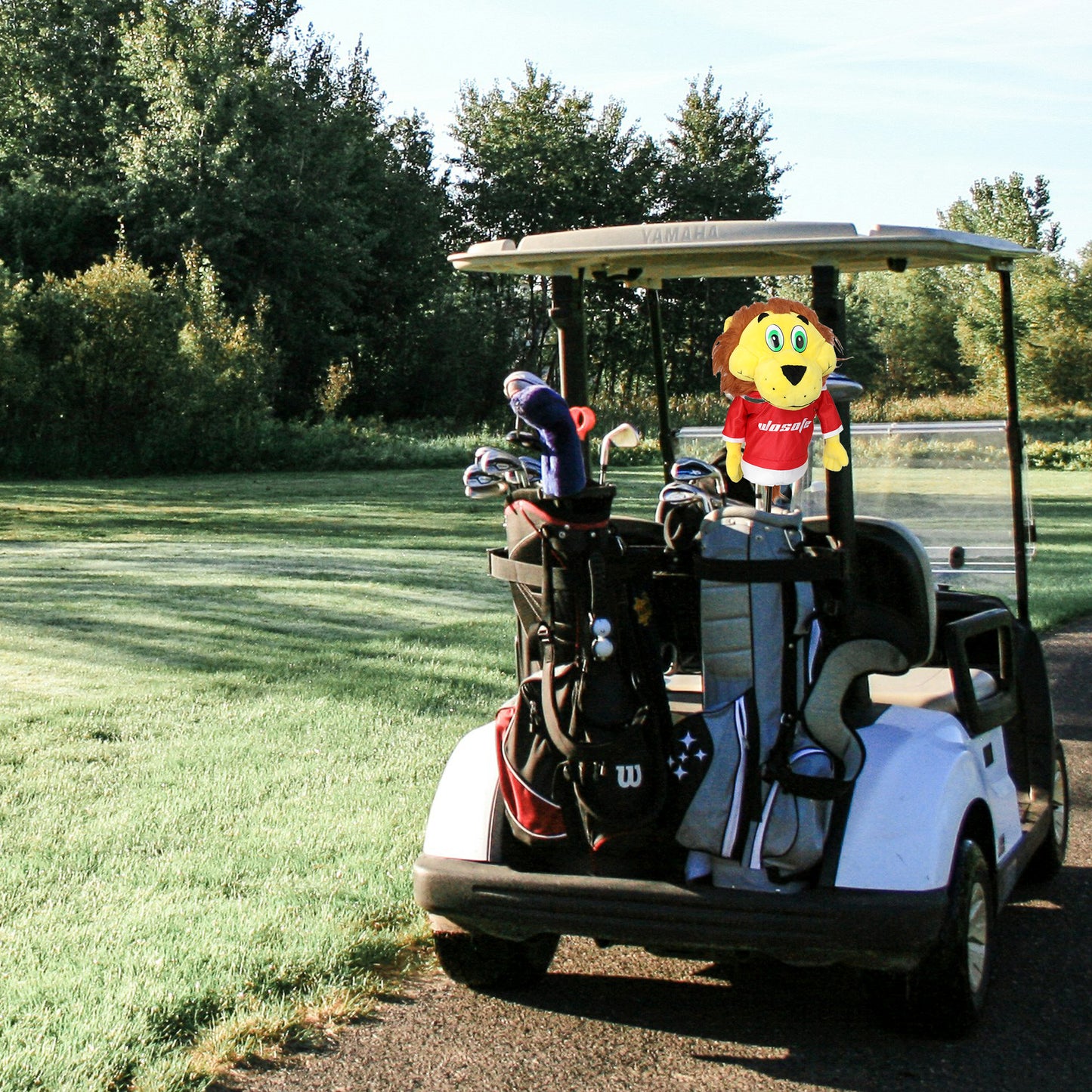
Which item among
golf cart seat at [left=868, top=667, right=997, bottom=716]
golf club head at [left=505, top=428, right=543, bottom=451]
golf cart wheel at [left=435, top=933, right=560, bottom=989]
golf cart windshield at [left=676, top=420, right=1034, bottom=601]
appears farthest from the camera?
golf cart windshield at [left=676, top=420, right=1034, bottom=601]

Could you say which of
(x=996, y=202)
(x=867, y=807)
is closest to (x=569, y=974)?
(x=867, y=807)

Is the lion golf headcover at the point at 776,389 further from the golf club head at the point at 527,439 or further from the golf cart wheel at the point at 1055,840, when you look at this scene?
the golf cart wheel at the point at 1055,840

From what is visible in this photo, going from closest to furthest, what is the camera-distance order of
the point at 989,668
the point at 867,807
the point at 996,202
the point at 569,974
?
1. the point at 867,807
2. the point at 569,974
3. the point at 989,668
4. the point at 996,202

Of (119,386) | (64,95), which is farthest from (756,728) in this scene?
(64,95)

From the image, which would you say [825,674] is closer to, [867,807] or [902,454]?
[867,807]

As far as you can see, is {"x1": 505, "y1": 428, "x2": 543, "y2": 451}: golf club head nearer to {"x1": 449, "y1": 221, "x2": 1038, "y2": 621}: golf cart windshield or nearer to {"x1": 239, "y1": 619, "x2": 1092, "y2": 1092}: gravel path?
{"x1": 449, "y1": 221, "x2": 1038, "y2": 621}: golf cart windshield

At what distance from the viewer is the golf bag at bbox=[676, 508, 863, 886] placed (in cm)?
306

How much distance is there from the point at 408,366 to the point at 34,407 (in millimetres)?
15516

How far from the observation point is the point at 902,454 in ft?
15.4

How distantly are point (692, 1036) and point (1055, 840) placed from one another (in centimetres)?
156

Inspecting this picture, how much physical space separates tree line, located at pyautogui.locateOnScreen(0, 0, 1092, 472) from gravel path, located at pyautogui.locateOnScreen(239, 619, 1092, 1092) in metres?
13.2

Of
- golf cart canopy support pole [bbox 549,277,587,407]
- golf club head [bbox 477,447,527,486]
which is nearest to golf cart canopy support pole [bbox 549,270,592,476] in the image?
golf cart canopy support pole [bbox 549,277,587,407]

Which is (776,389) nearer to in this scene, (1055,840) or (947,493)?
(947,493)

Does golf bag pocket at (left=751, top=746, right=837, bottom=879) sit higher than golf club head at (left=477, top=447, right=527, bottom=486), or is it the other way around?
golf club head at (left=477, top=447, right=527, bottom=486)
